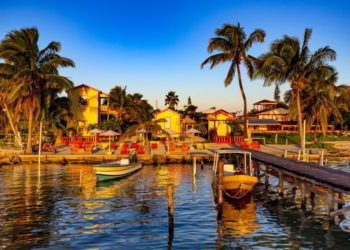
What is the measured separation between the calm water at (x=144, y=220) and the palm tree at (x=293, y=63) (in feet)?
77.4

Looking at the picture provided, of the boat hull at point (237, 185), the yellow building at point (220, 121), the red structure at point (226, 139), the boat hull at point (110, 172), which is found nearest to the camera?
Answer: the boat hull at point (237, 185)

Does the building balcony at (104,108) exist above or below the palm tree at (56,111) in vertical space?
above

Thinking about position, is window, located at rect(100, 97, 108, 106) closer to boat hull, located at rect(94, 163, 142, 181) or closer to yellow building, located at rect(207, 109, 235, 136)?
yellow building, located at rect(207, 109, 235, 136)

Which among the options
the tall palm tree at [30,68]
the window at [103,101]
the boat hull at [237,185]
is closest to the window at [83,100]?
the window at [103,101]

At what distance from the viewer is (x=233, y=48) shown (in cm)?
4984

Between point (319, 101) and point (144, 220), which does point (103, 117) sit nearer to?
point (319, 101)

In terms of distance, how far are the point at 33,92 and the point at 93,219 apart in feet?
103

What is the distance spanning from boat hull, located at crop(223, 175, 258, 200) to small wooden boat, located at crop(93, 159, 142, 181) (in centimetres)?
1227

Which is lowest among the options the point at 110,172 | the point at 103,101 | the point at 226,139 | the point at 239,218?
the point at 239,218

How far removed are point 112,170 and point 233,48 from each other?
93.5ft

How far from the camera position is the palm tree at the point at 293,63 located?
145 feet

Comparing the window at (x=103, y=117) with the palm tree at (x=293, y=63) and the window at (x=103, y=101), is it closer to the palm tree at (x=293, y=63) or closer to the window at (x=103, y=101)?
the window at (x=103, y=101)

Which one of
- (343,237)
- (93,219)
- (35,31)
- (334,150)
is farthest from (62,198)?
(334,150)

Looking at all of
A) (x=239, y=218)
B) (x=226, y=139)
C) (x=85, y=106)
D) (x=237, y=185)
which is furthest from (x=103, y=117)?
(x=239, y=218)
